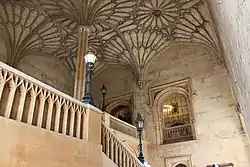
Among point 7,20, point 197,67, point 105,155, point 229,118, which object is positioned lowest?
point 105,155

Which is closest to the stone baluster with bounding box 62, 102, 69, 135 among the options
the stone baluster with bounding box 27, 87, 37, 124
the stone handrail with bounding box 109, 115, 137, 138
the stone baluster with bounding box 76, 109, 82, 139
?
the stone baluster with bounding box 76, 109, 82, 139

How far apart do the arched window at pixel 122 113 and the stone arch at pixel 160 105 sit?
6.96 ft

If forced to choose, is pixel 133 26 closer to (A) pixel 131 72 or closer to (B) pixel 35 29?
(A) pixel 131 72

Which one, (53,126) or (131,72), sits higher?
(131,72)

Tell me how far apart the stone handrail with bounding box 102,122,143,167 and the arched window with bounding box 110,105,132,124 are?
832cm

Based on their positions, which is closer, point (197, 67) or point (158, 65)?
point (197, 67)

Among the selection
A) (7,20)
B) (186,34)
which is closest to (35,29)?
(7,20)

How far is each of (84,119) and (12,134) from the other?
1.81 metres

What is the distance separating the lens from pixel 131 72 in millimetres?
14906

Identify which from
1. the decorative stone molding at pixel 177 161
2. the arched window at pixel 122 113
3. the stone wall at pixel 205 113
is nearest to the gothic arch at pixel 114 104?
the arched window at pixel 122 113

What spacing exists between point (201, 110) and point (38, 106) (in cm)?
890

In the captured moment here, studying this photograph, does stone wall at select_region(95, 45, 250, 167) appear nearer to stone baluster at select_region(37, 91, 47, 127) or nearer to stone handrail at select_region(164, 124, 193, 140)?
stone handrail at select_region(164, 124, 193, 140)

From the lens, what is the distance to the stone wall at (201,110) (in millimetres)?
10617

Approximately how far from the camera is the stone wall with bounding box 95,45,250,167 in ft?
34.8
